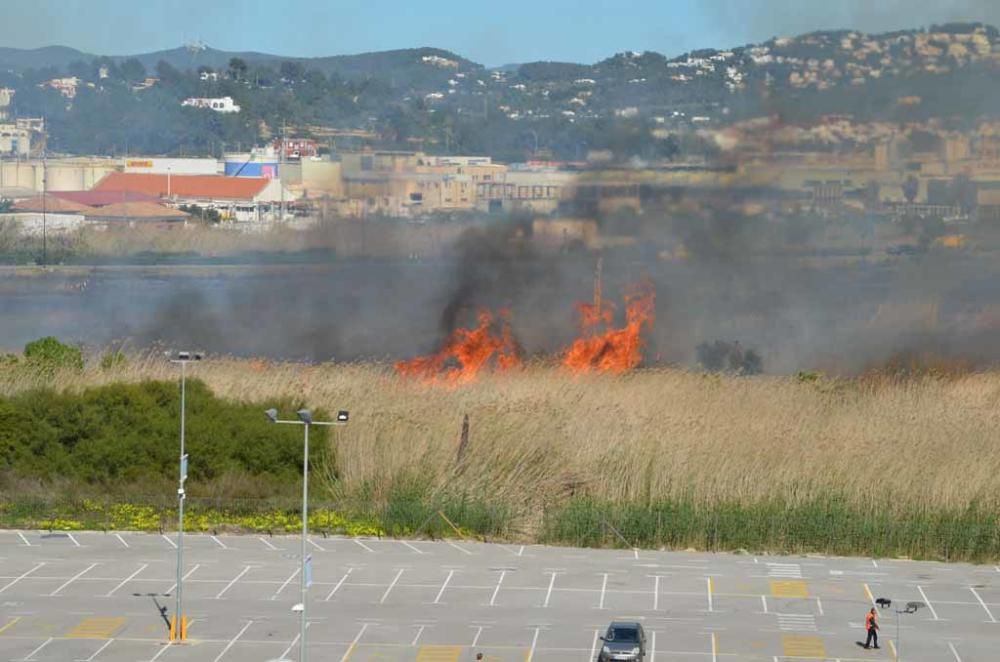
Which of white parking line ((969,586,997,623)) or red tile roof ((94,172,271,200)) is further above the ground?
red tile roof ((94,172,271,200))

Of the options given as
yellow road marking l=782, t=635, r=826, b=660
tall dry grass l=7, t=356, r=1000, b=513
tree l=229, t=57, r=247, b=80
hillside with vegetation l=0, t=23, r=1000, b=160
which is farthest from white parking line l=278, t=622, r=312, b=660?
tree l=229, t=57, r=247, b=80

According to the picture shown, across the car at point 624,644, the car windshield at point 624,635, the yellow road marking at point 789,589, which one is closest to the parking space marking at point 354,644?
the car at point 624,644

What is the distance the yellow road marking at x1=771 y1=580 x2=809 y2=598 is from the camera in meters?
44.9

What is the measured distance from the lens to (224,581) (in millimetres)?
45656

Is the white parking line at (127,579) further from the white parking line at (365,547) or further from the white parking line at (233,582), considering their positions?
the white parking line at (365,547)

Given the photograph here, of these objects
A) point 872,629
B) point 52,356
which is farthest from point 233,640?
point 52,356

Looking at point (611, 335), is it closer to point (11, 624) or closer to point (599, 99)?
point (599, 99)

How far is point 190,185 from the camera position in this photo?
142 m

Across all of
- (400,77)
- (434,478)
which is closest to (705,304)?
(434,478)

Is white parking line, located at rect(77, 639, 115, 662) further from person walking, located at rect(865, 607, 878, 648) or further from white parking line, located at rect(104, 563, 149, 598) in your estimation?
person walking, located at rect(865, 607, 878, 648)

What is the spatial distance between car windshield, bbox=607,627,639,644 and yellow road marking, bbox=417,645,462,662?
3181mm

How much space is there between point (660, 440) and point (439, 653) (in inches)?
759

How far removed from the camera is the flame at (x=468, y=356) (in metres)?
76.1

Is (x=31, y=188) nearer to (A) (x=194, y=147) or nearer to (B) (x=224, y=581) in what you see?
(A) (x=194, y=147)
